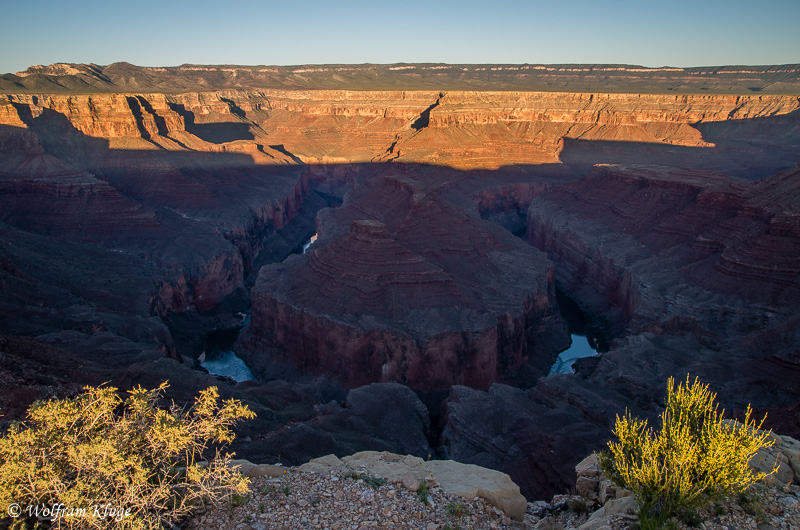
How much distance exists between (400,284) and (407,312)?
103 inches

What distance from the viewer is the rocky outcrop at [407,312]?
34.4 metres

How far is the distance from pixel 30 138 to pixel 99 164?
9689 millimetres

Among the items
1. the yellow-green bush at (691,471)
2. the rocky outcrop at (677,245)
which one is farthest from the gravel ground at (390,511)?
the rocky outcrop at (677,245)

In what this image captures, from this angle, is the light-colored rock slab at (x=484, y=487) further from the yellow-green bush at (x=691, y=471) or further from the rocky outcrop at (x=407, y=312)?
the rocky outcrop at (x=407, y=312)

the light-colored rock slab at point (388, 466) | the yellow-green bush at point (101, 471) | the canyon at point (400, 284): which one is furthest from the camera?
the canyon at point (400, 284)

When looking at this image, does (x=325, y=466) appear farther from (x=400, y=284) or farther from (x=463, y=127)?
(x=463, y=127)

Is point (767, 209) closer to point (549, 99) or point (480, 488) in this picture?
point (480, 488)

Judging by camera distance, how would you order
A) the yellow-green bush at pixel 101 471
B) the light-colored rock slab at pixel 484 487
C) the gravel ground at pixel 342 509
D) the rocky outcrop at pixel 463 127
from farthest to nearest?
the rocky outcrop at pixel 463 127
the light-colored rock slab at pixel 484 487
the gravel ground at pixel 342 509
the yellow-green bush at pixel 101 471

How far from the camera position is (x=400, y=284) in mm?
37656

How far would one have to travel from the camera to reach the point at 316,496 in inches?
488

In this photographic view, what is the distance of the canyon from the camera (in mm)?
25109

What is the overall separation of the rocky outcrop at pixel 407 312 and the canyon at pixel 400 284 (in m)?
0.17

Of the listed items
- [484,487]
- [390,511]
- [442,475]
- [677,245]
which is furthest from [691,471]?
[677,245]

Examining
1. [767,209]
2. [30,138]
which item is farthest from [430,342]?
[30,138]
